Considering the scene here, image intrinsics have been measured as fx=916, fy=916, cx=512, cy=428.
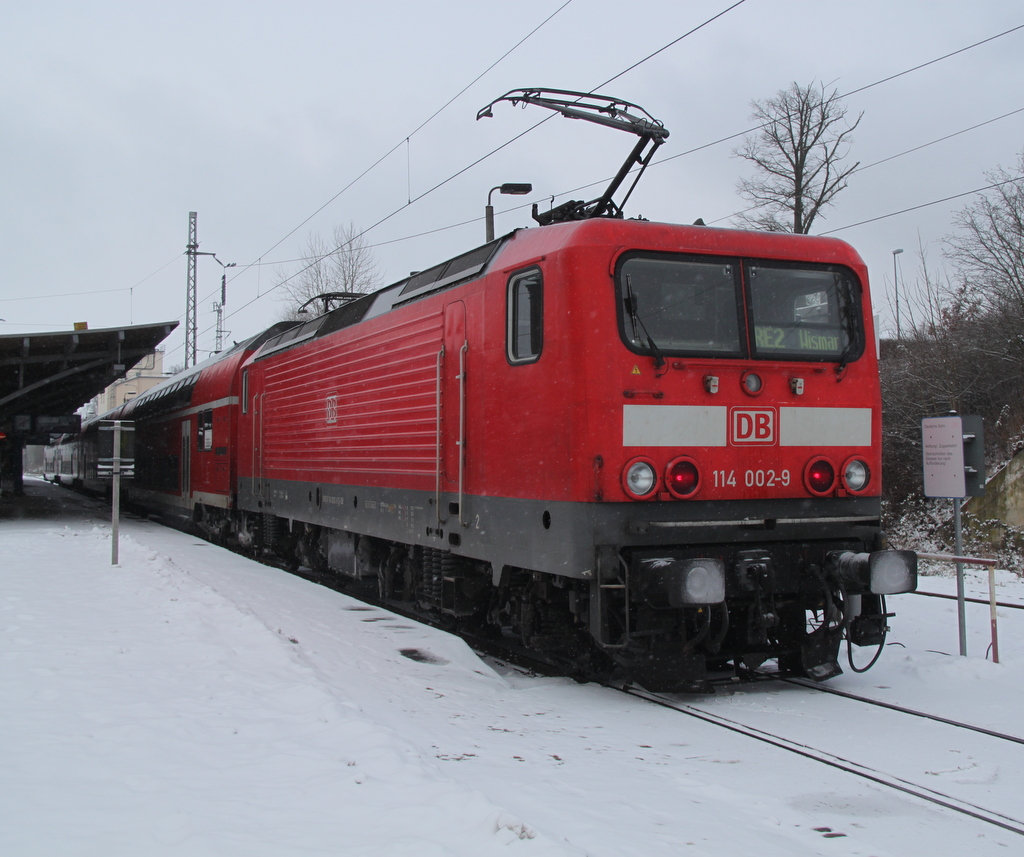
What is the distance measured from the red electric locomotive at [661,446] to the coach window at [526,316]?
17 mm

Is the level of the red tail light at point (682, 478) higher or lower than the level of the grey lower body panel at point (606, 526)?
higher

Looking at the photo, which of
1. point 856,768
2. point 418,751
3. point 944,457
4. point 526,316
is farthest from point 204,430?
point 856,768

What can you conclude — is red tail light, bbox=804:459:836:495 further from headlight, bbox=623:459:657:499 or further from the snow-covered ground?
the snow-covered ground

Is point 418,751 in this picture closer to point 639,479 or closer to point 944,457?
point 639,479

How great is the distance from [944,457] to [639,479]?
11.5 ft

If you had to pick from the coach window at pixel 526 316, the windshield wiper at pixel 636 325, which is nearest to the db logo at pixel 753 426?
the windshield wiper at pixel 636 325

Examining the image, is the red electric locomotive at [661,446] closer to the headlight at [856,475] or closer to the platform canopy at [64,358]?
the headlight at [856,475]

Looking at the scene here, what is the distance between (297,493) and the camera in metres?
12.2

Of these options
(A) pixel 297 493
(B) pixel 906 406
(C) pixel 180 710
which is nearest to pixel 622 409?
(C) pixel 180 710

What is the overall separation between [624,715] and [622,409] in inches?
77.4

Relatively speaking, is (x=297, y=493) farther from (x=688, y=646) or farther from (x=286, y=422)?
(x=688, y=646)

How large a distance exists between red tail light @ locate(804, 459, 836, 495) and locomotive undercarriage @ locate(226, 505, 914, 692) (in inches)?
15.2

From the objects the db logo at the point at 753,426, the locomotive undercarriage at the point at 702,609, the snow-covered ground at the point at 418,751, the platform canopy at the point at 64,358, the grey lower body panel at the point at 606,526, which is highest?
the platform canopy at the point at 64,358

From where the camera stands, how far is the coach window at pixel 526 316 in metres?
6.41
